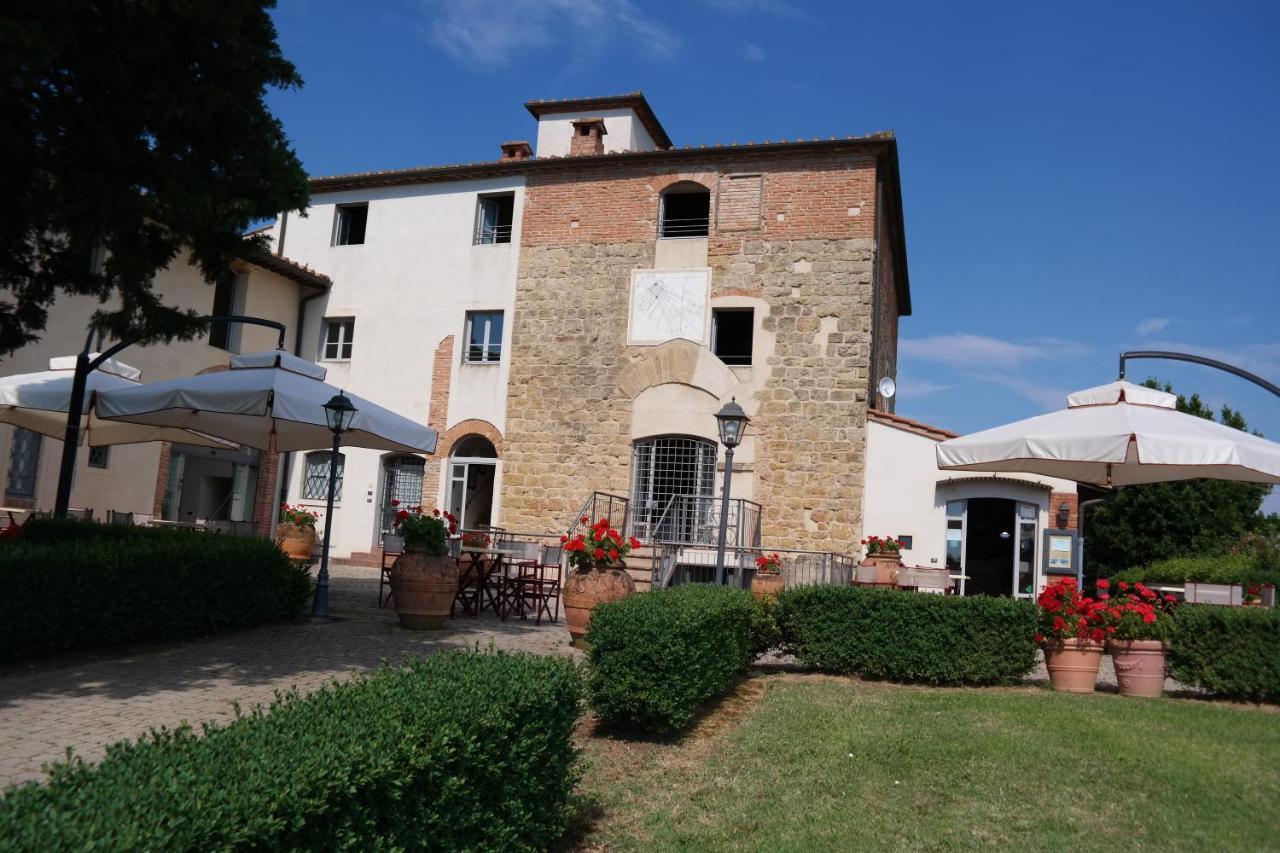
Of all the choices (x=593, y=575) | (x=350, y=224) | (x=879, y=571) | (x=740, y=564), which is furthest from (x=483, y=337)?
(x=593, y=575)

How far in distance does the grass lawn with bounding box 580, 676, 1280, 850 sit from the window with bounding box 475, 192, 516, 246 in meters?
13.9

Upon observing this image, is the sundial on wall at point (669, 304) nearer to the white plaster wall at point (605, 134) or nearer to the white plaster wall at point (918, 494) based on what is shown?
the white plaster wall at point (918, 494)

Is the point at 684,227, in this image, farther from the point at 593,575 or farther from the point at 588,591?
the point at 588,591

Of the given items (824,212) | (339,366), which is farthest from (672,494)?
(339,366)

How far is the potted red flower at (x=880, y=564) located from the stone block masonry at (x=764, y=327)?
2.76 feet

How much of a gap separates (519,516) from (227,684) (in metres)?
11.4

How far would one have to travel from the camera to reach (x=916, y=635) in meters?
8.57

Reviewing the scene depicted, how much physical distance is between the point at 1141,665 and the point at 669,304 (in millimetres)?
11071

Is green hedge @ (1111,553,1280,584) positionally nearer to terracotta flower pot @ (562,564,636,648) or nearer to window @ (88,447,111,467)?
terracotta flower pot @ (562,564,636,648)

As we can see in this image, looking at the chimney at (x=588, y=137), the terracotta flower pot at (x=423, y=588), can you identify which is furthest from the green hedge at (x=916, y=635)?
the chimney at (x=588, y=137)

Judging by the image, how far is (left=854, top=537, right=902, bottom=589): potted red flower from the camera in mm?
14312

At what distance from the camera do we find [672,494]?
17312 millimetres

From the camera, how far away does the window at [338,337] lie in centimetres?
2031

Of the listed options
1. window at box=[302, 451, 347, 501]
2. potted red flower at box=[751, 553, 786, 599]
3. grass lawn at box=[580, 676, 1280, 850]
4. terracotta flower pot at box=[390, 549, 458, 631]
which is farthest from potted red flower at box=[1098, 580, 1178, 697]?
window at box=[302, 451, 347, 501]
